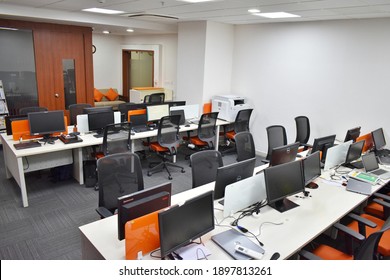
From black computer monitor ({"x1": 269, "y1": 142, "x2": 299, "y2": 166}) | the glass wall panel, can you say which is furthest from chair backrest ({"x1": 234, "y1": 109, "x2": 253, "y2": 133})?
the glass wall panel

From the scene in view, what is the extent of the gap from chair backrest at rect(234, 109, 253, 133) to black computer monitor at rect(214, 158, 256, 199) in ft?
11.6

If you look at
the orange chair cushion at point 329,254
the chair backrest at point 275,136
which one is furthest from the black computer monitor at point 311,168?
the chair backrest at point 275,136

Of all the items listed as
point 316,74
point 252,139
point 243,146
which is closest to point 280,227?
point 243,146

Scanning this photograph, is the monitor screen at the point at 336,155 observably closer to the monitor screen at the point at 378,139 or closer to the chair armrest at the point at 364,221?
the monitor screen at the point at 378,139

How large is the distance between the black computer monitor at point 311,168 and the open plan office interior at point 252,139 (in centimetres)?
2

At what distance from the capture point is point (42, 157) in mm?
4512

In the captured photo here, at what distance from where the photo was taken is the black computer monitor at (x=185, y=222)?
6.39ft

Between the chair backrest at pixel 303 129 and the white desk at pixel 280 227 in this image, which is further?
the chair backrest at pixel 303 129

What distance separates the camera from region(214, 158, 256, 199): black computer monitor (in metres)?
2.68

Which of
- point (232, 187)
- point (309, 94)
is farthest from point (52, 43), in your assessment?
point (232, 187)

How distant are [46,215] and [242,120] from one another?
4.16 metres

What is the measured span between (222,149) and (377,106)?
126 inches
